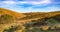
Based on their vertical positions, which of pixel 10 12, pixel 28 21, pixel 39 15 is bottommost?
pixel 28 21

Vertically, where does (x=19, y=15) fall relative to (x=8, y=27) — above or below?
above

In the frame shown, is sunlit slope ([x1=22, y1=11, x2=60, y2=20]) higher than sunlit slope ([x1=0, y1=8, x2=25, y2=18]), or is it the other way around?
sunlit slope ([x1=0, y1=8, x2=25, y2=18])

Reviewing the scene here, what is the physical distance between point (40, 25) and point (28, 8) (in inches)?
18.2

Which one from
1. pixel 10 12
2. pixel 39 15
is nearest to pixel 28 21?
pixel 39 15

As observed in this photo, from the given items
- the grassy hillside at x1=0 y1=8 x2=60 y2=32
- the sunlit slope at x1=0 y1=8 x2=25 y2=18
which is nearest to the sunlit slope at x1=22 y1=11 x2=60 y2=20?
the grassy hillside at x1=0 y1=8 x2=60 y2=32

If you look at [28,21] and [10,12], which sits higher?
[10,12]

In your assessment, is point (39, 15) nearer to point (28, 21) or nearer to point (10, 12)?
point (28, 21)

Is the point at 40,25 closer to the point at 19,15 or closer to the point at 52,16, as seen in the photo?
the point at 52,16

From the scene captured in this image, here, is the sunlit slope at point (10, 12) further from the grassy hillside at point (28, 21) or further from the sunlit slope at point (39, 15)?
the sunlit slope at point (39, 15)

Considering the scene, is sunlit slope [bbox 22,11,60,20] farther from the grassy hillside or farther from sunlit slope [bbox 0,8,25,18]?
sunlit slope [bbox 0,8,25,18]

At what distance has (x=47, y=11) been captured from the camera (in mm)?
2273

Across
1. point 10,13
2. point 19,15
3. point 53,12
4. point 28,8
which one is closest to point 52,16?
point 53,12

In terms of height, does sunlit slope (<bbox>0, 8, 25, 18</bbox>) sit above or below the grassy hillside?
above

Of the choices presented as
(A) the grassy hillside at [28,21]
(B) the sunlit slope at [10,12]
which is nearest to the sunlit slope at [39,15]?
(A) the grassy hillside at [28,21]
